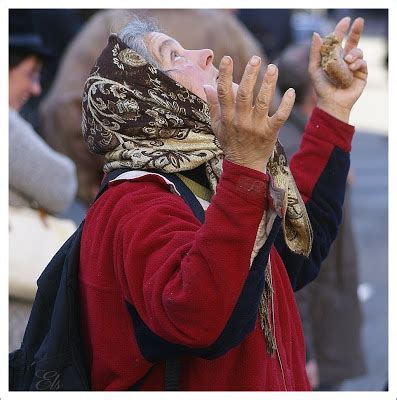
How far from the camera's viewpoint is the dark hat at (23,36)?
409 cm

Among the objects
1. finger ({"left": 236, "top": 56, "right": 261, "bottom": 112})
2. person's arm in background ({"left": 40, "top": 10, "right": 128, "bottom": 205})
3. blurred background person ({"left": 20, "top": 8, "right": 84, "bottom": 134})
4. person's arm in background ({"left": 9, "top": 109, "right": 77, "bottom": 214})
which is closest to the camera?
finger ({"left": 236, "top": 56, "right": 261, "bottom": 112})

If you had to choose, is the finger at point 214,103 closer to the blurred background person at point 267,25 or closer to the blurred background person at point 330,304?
the blurred background person at point 330,304

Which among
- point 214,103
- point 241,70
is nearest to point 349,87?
point 214,103

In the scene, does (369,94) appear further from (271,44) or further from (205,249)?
(205,249)

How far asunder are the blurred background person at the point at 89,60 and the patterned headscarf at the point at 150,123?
7.68 feet

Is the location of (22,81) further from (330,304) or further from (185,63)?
(185,63)

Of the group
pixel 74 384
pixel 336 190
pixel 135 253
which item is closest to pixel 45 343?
pixel 74 384

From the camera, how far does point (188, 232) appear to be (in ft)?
5.96

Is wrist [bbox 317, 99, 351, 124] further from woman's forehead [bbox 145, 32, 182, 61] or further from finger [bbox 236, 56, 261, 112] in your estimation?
finger [bbox 236, 56, 261, 112]

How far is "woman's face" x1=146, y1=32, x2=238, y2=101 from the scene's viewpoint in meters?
2.08

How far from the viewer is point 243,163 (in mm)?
1764

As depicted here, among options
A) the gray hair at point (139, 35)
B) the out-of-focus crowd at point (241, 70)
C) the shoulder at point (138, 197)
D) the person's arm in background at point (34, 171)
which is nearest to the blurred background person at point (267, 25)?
the out-of-focus crowd at point (241, 70)

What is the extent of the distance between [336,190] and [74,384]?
0.85 m

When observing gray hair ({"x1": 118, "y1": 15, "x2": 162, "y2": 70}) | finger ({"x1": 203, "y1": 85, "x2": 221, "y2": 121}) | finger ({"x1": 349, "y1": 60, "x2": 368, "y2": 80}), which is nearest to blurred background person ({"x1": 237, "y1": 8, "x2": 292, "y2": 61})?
finger ({"x1": 349, "y1": 60, "x2": 368, "y2": 80})
